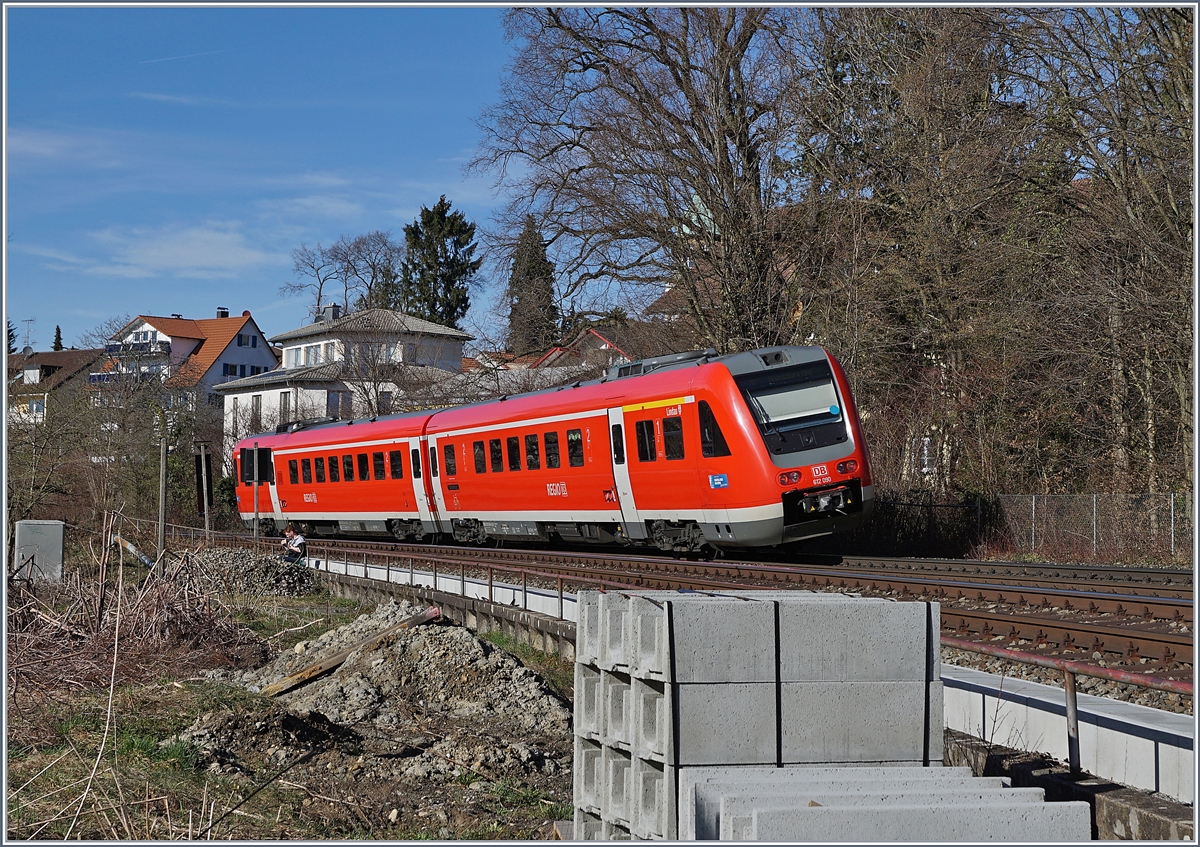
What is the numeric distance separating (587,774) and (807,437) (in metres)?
11.9

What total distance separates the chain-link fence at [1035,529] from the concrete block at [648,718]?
1714 cm

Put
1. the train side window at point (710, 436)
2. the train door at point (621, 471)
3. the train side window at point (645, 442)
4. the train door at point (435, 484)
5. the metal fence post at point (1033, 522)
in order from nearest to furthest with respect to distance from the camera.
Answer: the train side window at point (710, 436) → the train side window at point (645, 442) → the train door at point (621, 471) → the metal fence post at point (1033, 522) → the train door at point (435, 484)

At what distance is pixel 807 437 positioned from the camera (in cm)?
1806

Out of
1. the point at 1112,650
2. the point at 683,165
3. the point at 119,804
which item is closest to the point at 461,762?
the point at 119,804

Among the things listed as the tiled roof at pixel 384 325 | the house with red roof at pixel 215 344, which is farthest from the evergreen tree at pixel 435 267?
the house with red roof at pixel 215 344

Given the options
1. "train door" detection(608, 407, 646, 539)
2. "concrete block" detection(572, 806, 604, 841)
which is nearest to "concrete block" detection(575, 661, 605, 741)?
"concrete block" detection(572, 806, 604, 841)

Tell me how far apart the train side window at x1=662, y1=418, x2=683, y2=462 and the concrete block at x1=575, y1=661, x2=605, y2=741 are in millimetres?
12094

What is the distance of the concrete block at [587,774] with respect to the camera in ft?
21.6

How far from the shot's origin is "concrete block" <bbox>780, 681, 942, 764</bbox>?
6.09 meters

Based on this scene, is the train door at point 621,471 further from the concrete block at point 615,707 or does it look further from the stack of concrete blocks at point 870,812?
the stack of concrete blocks at point 870,812

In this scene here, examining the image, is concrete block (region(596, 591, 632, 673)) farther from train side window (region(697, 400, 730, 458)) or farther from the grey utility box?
the grey utility box

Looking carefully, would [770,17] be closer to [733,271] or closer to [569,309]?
[733,271]

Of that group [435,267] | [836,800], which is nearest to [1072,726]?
[836,800]

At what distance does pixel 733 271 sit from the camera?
3058 cm
